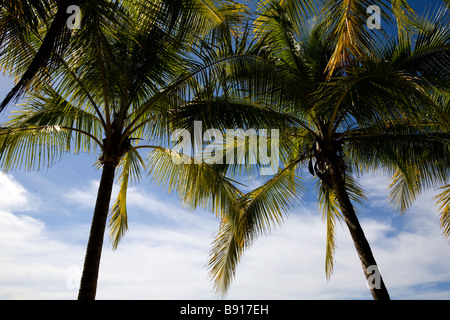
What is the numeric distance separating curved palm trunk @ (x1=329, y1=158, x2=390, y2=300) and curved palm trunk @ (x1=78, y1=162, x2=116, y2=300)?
3732 mm

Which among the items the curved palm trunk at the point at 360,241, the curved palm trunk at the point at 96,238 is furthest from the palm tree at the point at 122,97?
the curved palm trunk at the point at 360,241

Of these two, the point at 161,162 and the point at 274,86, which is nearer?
the point at 274,86

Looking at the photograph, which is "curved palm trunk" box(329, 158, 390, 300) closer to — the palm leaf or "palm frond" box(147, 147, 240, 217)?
"palm frond" box(147, 147, 240, 217)

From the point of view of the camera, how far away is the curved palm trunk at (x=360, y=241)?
14.5 ft

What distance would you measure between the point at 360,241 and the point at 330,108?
2.13m

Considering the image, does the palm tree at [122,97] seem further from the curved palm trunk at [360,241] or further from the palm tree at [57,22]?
the curved palm trunk at [360,241]

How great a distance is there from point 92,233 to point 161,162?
8.93 feet

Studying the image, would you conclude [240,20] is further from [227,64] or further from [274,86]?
[274,86]

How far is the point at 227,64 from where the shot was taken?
16.0ft

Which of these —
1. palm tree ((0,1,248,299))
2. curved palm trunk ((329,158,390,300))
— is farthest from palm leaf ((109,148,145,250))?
curved palm trunk ((329,158,390,300))

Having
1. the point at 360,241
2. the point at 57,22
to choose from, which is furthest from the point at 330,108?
the point at 57,22
